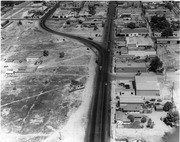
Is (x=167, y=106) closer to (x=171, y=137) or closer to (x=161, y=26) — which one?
(x=171, y=137)

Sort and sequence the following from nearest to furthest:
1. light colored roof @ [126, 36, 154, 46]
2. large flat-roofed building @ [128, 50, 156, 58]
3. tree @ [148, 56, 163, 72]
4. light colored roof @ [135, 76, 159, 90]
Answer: light colored roof @ [135, 76, 159, 90], tree @ [148, 56, 163, 72], large flat-roofed building @ [128, 50, 156, 58], light colored roof @ [126, 36, 154, 46]

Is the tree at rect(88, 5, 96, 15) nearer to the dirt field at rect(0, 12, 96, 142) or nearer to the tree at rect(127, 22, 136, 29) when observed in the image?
the tree at rect(127, 22, 136, 29)

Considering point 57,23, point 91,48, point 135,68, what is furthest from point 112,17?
point 135,68

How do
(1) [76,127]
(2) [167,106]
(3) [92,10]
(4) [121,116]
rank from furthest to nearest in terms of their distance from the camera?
(3) [92,10] → (2) [167,106] → (4) [121,116] → (1) [76,127]

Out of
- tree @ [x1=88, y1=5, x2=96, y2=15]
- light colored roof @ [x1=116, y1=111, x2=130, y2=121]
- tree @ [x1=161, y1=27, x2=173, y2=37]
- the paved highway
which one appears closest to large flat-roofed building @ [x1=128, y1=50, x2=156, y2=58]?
the paved highway

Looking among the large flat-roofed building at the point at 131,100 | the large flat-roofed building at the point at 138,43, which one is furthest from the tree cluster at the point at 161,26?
the large flat-roofed building at the point at 131,100

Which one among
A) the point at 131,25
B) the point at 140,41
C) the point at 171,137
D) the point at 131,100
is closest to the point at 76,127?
the point at 131,100

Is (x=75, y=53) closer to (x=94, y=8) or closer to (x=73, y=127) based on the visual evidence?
(x=73, y=127)

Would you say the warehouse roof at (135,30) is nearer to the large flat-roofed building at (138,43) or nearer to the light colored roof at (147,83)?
the large flat-roofed building at (138,43)
